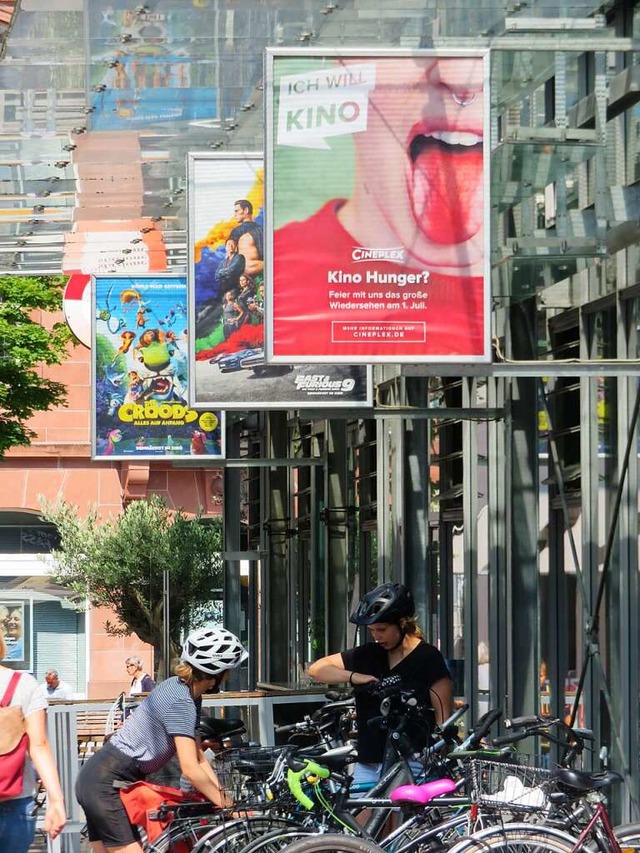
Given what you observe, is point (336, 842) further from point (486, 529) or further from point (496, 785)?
point (486, 529)

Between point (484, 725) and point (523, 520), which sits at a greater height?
point (523, 520)

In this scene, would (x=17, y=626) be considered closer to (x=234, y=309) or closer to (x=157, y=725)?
(x=234, y=309)

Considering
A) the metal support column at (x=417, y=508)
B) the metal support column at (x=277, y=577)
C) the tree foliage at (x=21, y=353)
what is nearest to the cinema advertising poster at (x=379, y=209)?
the metal support column at (x=417, y=508)

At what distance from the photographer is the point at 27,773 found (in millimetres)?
7422

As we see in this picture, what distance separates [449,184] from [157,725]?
3.23 meters

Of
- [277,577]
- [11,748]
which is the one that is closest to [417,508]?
[11,748]

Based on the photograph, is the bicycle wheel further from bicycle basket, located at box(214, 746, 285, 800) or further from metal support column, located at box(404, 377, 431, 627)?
metal support column, located at box(404, 377, 431, 627)

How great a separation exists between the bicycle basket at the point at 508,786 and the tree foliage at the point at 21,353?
25431 millimetres

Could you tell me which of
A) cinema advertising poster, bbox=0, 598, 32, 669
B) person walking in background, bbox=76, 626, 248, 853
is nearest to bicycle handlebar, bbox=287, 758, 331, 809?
person walking in background, bbox=76, 626, 248, 853

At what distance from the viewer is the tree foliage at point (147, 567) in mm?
41250

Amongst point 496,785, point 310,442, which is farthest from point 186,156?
point 310,442

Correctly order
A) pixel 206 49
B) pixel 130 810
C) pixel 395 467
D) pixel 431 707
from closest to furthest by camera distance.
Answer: pixel 130 810
pixel 431 707
pixel 206 49
pixel 395 467

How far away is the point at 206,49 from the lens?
1258 cm

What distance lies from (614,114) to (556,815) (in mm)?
5107
